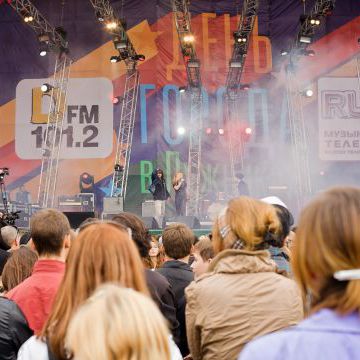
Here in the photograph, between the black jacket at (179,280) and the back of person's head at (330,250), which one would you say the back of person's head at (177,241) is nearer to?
the black jacket at (179,280)

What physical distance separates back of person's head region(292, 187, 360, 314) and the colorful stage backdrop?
1273 cm

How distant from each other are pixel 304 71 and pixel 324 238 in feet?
45.5

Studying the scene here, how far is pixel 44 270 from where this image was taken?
2227mm

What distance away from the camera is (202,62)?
1444cm

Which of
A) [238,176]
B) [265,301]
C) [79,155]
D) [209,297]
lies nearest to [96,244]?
[209,297]

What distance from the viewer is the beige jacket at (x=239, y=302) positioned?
1945mm

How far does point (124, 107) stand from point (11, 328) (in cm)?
1231

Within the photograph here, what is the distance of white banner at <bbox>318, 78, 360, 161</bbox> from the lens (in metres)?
14.1

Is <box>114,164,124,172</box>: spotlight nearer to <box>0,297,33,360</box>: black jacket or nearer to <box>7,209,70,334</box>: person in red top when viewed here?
<box>7,209,70,334</box>: person in red top

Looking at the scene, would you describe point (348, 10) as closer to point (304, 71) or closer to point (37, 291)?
point (304, 71)

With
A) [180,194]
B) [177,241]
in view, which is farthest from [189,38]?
[177,241]

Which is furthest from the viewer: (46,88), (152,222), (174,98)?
(174,98)

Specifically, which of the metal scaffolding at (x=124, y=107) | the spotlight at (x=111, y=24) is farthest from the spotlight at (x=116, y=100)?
the spotlight at (x=111, y=24)

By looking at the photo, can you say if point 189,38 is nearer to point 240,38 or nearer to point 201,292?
point 240,38
